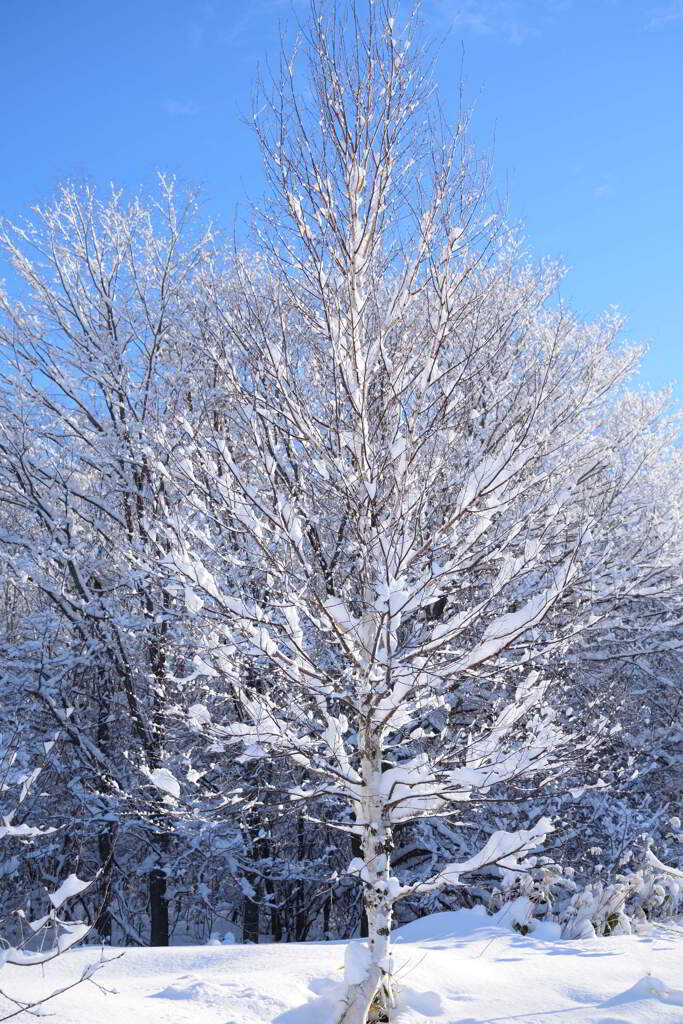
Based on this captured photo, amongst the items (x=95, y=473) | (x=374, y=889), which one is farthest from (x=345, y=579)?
(x=95, y=473)

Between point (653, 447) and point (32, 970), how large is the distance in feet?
30.1

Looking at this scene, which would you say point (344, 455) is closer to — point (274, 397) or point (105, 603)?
point (274, 397)

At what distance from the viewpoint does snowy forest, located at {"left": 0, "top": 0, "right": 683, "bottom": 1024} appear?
3654 millimetres

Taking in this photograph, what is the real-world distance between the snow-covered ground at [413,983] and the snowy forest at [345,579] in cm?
33

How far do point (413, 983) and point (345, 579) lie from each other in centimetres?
248

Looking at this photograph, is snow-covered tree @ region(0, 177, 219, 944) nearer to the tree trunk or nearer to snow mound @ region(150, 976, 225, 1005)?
the tree trunk

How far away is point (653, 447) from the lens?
9.97 metres

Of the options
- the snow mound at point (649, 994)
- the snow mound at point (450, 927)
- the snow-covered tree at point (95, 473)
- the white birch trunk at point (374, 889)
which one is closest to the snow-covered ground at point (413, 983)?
the snow mound at point (649, 994)

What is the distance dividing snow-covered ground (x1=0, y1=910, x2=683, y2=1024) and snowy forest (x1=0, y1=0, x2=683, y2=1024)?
1.08ft

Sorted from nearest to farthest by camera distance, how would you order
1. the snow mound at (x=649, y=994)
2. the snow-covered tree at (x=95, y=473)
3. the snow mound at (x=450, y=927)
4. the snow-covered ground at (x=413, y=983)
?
the snow-covered ground at (x=413, y=983)
the snow mound at (x=649, y=994)
the snow mound at (x=450, y=927)
the snow-covered tree at (x=95, y=473)

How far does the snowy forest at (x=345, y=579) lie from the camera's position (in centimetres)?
365

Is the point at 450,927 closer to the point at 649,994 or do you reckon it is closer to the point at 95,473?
the point at 649,994

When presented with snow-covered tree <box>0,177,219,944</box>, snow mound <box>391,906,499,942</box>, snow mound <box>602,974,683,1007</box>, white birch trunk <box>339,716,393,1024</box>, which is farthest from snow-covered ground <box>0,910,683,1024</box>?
snow-covered tree <box>0,177,219,944</box>

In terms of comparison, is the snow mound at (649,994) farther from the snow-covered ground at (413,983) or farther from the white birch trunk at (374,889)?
the white birch trunk at (374,889)
